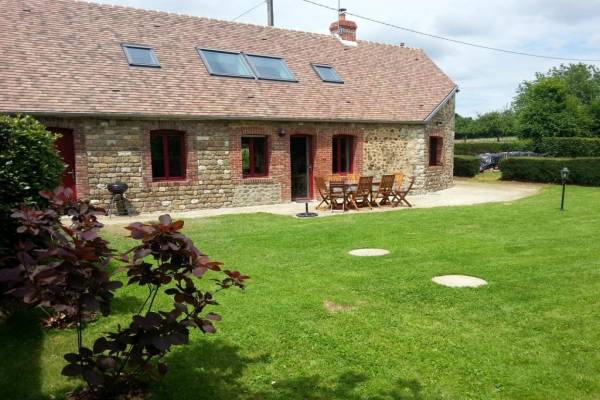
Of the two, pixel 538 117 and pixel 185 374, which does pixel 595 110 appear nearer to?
pixel 538 117

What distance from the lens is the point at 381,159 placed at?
56.1 ft

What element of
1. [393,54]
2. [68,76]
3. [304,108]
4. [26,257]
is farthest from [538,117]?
[26,257]

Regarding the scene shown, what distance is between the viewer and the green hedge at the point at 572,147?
25891 millimetres

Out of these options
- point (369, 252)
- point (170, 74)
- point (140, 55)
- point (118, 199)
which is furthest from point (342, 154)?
point (369, 252)

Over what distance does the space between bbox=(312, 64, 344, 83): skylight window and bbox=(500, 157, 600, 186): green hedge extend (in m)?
9.93

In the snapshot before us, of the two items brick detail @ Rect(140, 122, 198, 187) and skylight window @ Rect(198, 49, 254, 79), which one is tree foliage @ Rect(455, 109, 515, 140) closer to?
skylight window @ Rect(198, 49, 254, 79)

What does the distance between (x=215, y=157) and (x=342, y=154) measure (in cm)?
479

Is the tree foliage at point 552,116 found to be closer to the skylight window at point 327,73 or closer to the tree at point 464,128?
the tree at point 464,128

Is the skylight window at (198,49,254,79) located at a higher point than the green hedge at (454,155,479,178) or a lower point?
higher

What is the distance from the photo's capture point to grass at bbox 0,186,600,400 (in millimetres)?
3525

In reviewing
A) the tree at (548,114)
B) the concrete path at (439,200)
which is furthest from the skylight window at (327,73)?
the tree at (548,114)

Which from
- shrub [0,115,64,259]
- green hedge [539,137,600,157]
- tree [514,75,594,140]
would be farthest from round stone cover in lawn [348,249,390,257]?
tree [514,75,594,140]

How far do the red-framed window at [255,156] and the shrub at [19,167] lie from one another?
9.61m

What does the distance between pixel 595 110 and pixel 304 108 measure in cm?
3647
